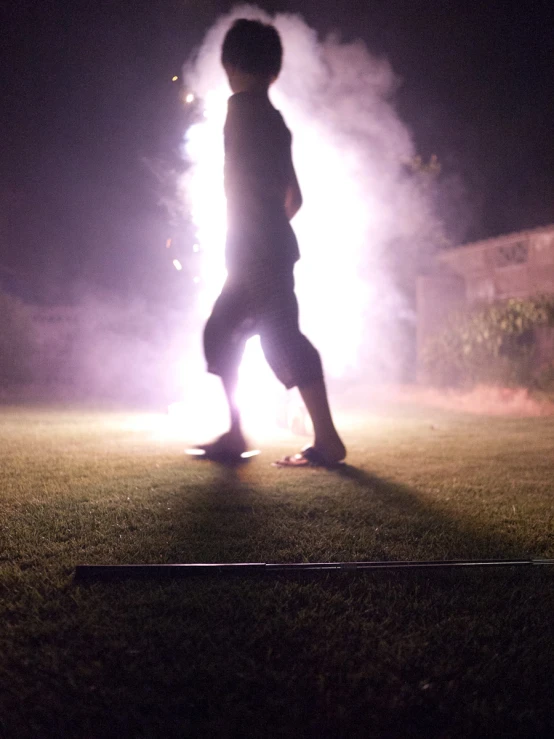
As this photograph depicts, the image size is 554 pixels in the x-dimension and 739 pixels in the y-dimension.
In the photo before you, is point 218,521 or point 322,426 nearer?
point 218,521

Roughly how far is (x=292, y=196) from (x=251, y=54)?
2.60 feet

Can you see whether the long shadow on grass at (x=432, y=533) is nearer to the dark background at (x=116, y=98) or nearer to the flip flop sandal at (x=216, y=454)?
the flip flop sandal at (x=216, y=454)

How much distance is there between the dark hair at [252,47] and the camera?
2951 millimetres

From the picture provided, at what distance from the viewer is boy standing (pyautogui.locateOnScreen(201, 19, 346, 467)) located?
115 inches

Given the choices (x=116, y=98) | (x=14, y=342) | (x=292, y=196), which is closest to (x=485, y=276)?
(x=116, y=98)

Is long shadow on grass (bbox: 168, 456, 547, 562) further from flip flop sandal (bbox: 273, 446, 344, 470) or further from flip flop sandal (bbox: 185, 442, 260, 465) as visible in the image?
flip flop sandal (bbox: 185, 442, 260, 465)

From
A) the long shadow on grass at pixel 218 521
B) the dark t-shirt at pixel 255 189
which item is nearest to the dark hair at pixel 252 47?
the dark t-shirt at pixel 255 189

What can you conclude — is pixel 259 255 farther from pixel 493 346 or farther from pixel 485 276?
pixel 485 276

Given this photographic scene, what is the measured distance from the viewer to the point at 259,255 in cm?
294

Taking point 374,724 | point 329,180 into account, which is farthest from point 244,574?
point 329,180

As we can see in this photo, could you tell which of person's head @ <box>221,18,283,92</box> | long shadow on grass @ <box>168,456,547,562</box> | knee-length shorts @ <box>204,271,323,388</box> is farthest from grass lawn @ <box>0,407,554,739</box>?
person's head @ <box>221,18,283,92</box>

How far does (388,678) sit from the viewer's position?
2.95ft

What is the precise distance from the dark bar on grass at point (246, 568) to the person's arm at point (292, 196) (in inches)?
89.5

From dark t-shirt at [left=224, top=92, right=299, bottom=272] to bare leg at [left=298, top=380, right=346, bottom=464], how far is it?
0.71 metres
